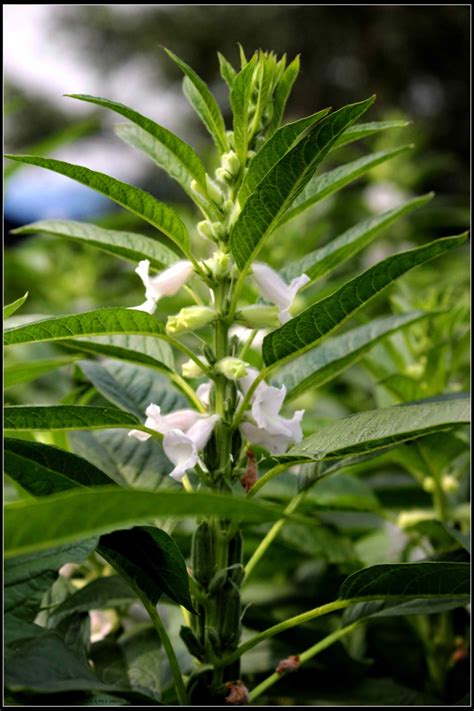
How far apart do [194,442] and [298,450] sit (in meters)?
0.11

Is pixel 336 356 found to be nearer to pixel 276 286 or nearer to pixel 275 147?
pixel 276 286

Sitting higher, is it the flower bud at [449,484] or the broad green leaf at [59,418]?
the flower bud at [449,484]

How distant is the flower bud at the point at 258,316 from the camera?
0.87 m

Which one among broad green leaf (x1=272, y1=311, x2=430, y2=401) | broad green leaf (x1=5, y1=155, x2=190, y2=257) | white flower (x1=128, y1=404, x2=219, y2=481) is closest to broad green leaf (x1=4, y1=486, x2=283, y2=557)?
white flower (x1=128, y1=404, x2=219, y2=481)

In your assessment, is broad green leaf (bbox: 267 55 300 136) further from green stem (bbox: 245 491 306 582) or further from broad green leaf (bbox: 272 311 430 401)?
green stem (bbox: 245 491 306 582)

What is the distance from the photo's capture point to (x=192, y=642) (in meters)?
0.81

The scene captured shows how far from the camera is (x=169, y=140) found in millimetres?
823

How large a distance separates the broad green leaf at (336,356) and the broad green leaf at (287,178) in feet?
0.79

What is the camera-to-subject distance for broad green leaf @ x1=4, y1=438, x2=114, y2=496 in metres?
0.69

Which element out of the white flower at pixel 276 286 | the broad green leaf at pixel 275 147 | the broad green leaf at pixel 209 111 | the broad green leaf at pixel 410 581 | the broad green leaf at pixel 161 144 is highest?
the broad green leaf at pixel 209 111

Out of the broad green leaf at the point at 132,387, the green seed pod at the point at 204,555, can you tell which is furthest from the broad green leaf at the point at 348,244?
the green seed pod at the point at 204,555

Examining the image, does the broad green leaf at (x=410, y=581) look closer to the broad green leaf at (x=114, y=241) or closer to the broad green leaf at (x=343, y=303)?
the broad green leaf at (x=343, y=303)

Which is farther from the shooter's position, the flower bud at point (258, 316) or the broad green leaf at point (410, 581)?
the flower bud at point (258, 316)

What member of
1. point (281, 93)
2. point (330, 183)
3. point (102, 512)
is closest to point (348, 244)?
point (330, 183)
